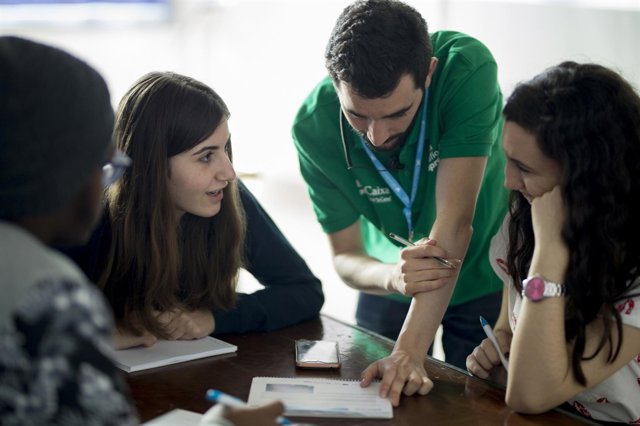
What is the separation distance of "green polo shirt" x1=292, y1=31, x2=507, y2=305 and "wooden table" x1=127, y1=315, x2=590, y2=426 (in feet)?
1.49

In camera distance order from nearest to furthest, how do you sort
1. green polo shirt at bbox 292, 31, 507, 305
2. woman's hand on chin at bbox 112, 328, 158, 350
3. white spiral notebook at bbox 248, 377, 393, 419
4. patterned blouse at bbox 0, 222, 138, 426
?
1. patterned blouse at bbox 0, 222, 138, 426
2. white spiral notebook at bbox 248, 377, 393, 419
3. woman's hand on chin at bbox 112, 328, 158, 350
4. green polo shirt at bbox 292, 31, 507, 305

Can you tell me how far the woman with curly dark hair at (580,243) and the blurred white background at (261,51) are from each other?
5.87ft

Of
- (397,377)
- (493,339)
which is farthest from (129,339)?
(493,339)

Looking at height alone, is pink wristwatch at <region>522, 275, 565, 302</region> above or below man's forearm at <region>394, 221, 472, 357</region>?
above

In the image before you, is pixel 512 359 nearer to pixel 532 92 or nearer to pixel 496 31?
pixel 532 92

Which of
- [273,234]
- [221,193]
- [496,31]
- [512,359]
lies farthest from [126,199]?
[496,31]

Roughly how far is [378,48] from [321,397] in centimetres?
79

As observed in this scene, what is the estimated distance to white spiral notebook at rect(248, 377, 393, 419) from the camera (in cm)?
146

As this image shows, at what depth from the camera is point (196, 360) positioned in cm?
174

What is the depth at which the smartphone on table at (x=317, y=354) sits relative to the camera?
1.70 metres

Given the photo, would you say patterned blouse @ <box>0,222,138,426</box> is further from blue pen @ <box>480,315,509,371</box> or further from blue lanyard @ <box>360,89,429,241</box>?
blue lanyard @ <box>360,89,429,241</box>

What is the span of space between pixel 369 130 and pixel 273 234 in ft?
1.48

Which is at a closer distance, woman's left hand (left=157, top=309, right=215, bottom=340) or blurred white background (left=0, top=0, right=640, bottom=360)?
woman's left hand (left=157, top=309, right=215, bottom=340)

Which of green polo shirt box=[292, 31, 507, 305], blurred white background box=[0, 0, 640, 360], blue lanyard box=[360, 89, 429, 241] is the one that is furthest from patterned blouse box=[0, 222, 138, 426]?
blurred white background box=[0, 0, 640, 360]
